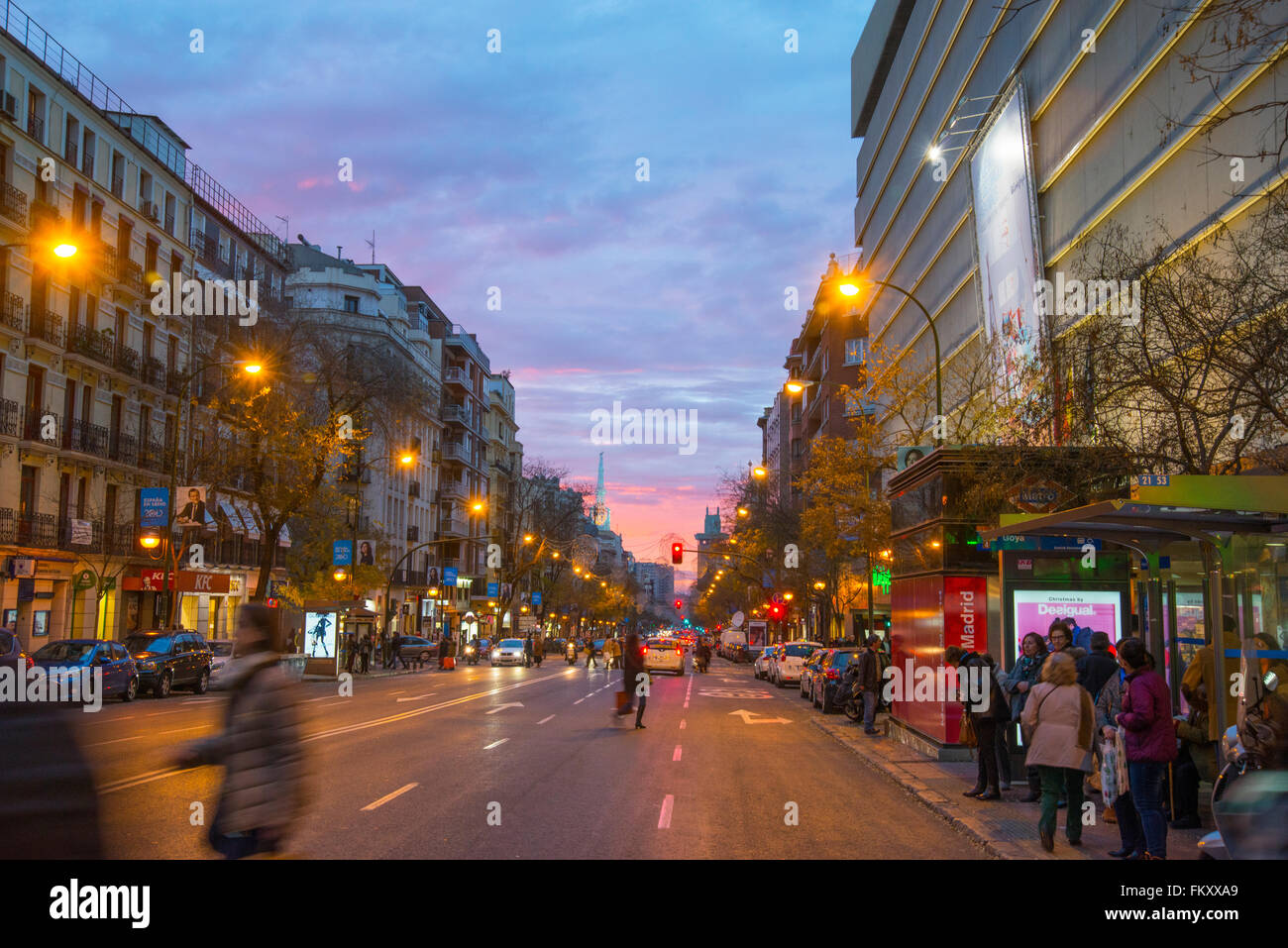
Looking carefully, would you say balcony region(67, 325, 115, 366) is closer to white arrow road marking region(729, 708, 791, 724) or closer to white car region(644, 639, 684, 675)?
white car region(644, 639, 684, 675)

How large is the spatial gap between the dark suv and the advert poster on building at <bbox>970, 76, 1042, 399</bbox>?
80.8 feet

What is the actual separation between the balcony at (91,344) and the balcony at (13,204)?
4.63m

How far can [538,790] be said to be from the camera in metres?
12.8

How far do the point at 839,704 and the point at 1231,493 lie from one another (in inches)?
795

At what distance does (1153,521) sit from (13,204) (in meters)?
35.1

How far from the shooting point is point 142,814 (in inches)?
398

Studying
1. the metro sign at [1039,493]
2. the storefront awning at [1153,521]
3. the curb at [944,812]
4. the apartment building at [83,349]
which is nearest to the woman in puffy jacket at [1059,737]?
the curb at [944,812]

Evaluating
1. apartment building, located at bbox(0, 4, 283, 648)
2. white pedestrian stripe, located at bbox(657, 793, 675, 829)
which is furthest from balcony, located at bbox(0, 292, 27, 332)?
white pedestrian stripe, located at bbox(657, 793, 675, 829)

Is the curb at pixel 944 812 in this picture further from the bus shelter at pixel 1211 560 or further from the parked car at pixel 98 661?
the parked car at pixel 98 661

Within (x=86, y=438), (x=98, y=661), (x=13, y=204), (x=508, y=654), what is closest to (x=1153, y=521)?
(x=98, y=661)

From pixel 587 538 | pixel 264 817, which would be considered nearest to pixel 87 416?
pixel 264 817

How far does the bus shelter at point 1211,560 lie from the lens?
1080 cm
